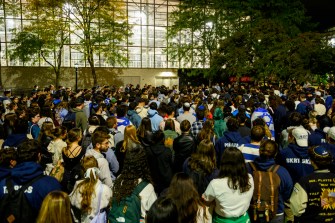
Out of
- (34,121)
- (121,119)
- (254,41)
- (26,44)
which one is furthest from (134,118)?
(26,44)

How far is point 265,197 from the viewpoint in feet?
13.4

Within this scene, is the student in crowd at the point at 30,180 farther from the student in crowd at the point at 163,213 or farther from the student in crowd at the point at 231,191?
the student in crowd at the point at 231,191

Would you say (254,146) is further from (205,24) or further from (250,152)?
(205,24)

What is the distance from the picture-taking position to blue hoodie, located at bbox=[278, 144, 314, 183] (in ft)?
16.2

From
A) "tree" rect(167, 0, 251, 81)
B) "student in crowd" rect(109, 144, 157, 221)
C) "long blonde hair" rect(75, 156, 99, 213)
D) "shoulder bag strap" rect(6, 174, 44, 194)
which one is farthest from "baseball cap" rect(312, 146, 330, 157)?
"tree" rect(167, 0, 251, 81)

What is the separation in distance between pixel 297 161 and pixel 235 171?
165cm

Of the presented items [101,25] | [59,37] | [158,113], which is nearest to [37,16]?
[59,37]

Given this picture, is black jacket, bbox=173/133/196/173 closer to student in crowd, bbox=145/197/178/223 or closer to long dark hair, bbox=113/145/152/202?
long dark hair, bbox=113/145/152/202

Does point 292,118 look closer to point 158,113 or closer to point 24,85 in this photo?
point 158,113

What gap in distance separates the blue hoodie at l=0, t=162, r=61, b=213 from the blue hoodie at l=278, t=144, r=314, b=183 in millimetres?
3385

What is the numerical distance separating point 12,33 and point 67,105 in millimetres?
26165

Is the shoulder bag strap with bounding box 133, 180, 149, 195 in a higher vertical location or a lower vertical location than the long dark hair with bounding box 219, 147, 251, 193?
lower

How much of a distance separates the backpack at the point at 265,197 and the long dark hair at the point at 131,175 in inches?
53.6

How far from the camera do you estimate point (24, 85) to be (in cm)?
3469
